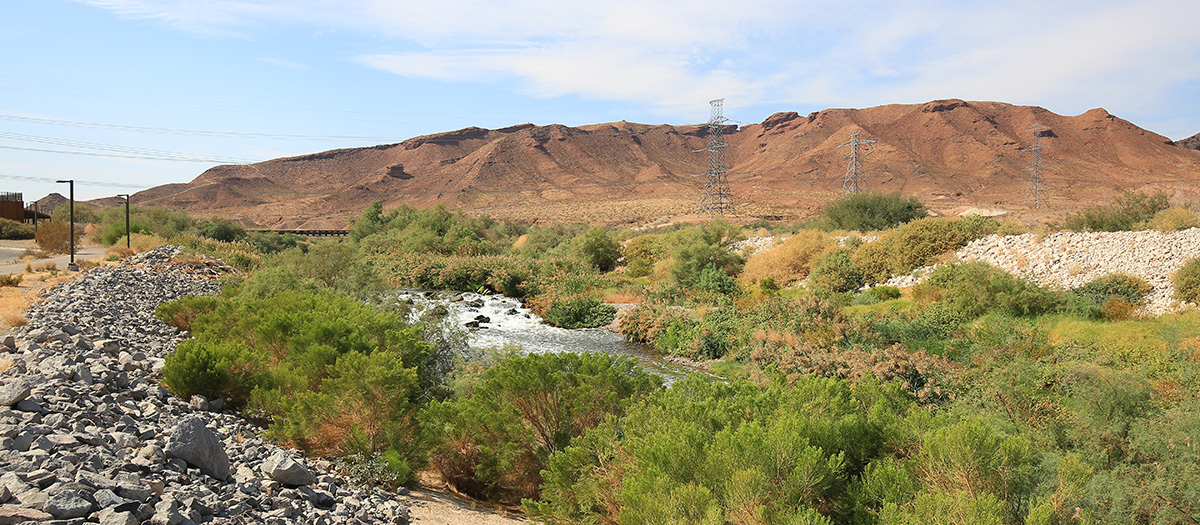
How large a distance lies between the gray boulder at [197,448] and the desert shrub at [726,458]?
265cm

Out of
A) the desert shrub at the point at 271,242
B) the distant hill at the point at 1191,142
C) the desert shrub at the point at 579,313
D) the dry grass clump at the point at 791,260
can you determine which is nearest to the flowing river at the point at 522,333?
the desert shrub at the point at 579,313

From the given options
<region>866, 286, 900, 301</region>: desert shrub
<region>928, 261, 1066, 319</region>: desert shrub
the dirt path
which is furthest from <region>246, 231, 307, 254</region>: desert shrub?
the dirt path

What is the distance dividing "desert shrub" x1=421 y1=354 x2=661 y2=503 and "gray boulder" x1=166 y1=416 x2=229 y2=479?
2133 millimetres

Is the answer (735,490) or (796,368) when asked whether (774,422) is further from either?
(796,368)

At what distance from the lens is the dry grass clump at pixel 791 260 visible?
2656 centimetres

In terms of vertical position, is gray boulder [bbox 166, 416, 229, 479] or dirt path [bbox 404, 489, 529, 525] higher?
gray boulder [bbox 166, 416, 229, 479]

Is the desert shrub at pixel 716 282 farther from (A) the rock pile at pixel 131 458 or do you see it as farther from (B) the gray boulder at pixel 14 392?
(B) the gray boulder at pixel 14 392

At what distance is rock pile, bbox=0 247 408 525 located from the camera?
13.9 ft

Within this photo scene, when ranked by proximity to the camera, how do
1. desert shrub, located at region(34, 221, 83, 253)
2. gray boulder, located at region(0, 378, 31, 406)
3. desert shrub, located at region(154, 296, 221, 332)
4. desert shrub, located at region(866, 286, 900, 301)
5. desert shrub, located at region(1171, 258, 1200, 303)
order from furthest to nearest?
desert shrub, located at region(34, 221, 83, 253), desert shrub, located at region(866, 286, 900, 301), desert shrub, located at region(1171, 258, 1200, 303), desert shrub, located at region(154, 296, 221, 332), gray boulder, located at region(0, 378, 31, 406)

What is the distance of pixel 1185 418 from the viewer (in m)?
5.96

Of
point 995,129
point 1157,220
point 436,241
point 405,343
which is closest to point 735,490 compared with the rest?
point 405,343

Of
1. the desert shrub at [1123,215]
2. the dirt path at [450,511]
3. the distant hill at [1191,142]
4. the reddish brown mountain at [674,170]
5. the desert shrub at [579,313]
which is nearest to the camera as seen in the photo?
the dirt path at [450,511]

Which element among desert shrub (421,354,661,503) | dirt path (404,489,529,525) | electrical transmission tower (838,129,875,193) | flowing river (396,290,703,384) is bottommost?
flowing river (396,290,703,384)

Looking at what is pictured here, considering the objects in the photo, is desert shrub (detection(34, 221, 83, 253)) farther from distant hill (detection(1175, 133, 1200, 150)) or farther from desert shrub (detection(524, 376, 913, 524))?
distant hill (detection(1175, 133, 1200, 150))
